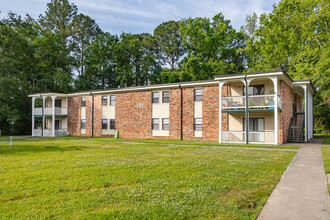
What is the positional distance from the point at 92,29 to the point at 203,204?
169 ft

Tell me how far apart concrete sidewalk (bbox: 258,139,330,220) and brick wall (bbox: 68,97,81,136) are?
2594 centimetres

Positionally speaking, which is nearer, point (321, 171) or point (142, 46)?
point (321, 171)

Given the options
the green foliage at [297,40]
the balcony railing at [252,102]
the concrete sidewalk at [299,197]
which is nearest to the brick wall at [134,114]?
the balcony railing at [252,102]

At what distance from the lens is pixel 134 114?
25500 mm

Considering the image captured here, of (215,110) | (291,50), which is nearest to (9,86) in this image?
(215,110)

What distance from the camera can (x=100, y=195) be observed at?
5359 mm

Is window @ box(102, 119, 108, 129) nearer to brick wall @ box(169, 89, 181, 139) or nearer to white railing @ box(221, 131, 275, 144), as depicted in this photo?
brick wall @ box(169, 89, 181, 139)

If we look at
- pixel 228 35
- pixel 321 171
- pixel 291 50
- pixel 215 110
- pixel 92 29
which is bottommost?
pixel 321 171

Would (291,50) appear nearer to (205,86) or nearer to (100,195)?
(205,86)

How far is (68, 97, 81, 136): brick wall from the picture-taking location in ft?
98.0

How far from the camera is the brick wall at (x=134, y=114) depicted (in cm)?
2469

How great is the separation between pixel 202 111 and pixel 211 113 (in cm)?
84

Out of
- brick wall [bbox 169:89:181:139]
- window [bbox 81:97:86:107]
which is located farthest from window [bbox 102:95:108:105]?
brick wall [bbox 169:89:181:139]

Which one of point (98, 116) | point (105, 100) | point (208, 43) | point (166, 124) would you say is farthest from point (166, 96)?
point (208, 43)
